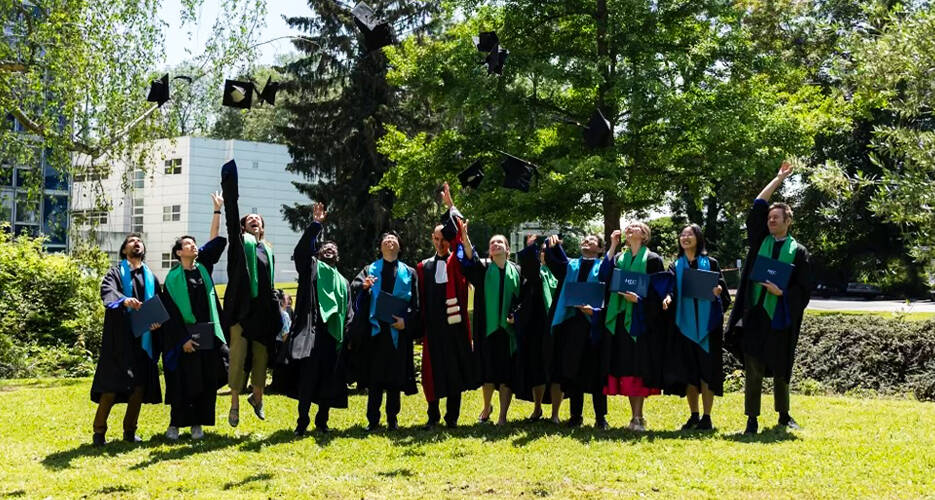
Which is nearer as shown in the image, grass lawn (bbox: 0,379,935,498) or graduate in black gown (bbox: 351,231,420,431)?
grass lawn (bbox: 0,379,935,498)

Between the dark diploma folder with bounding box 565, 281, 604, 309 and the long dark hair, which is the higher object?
the long dark hair

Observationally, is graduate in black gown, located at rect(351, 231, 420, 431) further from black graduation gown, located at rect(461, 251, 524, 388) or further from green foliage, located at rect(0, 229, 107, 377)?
green foliage, located at rect(0, 229, 107, 377)

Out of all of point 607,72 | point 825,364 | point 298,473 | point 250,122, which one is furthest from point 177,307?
point 250,122

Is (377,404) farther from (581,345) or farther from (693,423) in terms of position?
(693,423)

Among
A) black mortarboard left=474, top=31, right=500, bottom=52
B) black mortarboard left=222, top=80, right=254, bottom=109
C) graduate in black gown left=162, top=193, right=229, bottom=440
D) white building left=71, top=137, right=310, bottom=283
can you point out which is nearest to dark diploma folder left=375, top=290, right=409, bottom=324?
graduate in black gown left=162, top=193, right=229, bottom=440

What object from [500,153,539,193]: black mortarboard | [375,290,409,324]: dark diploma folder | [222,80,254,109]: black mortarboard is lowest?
[375,290,409,324]: dark diploma folder

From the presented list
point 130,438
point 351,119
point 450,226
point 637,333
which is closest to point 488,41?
point 450,226

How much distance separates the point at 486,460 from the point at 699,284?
257 cm

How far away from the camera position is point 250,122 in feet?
194

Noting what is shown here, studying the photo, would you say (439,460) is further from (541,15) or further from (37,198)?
(541,15)

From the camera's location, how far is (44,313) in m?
15.5

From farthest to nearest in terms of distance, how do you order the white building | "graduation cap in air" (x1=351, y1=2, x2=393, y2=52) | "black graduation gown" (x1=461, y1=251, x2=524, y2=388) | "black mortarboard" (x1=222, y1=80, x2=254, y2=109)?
1. the white building
2. "graduation cap in air" (x1=351, y1=2, x2=393, y2=52)
3. "black mortarboard" (x1=222, y1=80, x2=254, y2=109)
4. "black graduation gown" (x1=461, y1=251, x2=524, y2=388)

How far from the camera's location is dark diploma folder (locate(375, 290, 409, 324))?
27.8 feet

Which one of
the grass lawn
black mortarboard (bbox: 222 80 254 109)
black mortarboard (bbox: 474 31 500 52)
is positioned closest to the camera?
the grass lawn
